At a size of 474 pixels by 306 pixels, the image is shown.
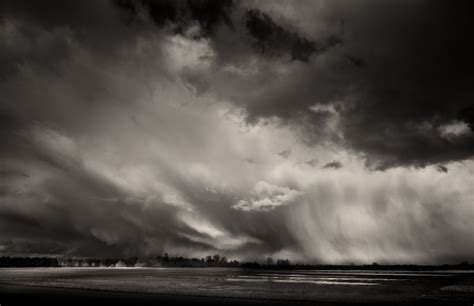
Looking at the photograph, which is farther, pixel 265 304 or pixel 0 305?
pixel 265 304

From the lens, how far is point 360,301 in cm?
5134

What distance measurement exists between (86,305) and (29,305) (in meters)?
6.98

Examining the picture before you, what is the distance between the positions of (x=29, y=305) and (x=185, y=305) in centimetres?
2001

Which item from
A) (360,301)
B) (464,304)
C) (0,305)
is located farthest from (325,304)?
(0,305)

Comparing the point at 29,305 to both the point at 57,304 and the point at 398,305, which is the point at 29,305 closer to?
the point at 57,304

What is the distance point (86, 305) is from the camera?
44875mm

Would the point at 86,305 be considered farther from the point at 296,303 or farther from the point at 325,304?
the point at 325,304

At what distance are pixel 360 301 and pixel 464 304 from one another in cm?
1343

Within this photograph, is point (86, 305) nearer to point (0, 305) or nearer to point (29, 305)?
point (29, 305)

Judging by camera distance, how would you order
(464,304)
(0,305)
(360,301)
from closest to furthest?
1. (0,305)
2. (464,304)
3. (360,301)

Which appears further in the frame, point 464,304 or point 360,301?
point 360,301

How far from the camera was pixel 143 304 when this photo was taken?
45969 mm

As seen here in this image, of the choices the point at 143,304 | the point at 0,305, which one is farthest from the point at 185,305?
the point at 0,305

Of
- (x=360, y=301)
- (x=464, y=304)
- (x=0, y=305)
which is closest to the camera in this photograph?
(x=0, y=305)
